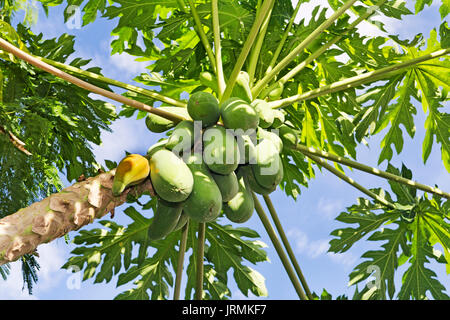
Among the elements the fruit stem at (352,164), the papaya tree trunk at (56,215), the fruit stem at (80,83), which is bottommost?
the papaya tree trunk at (56,215)

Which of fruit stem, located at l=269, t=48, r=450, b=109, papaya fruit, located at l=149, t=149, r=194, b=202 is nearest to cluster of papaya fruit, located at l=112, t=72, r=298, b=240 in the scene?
papaya fruit, located at l=149, t=149, r=194, b=202

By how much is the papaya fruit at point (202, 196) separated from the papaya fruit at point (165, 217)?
0.07m

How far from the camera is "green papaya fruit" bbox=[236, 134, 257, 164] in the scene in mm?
2332

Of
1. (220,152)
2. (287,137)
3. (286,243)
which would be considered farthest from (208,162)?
A: (286,243)

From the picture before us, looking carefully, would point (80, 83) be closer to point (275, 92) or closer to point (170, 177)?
point (170, 177)

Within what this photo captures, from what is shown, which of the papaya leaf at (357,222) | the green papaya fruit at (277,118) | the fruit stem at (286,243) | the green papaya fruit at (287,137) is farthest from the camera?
the papaya leaf at (357,222)

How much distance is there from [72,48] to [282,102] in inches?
64.7

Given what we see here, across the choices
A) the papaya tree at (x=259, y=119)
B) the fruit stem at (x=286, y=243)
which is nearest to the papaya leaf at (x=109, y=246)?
the papaya tree at (x=259, y=119)

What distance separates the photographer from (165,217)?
2.27 m

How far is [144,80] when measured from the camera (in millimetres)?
4031

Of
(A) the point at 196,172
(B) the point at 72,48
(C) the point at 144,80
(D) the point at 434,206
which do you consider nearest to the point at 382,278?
(D) the point at 434,206

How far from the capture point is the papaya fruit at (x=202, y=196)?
83.0 inches

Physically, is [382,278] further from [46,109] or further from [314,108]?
[46,109]

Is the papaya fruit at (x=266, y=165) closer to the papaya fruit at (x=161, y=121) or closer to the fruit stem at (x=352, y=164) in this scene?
the papaya fruit at (x=161, y=121)
